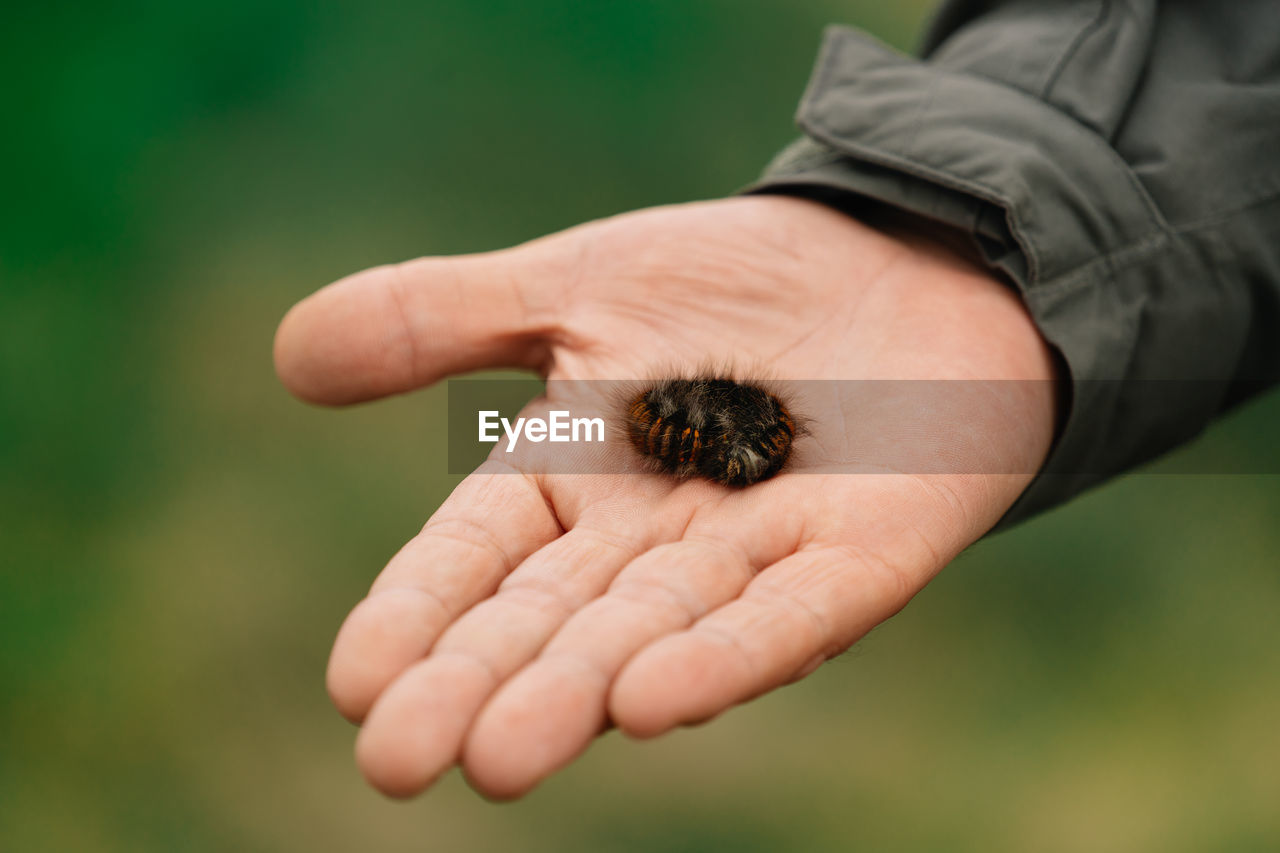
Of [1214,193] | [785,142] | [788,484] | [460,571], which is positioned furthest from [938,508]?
[785,142]

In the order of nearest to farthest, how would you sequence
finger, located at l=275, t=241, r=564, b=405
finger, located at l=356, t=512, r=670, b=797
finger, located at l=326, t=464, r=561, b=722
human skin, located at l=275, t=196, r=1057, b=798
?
finger, located at l=356, t=512, r=670, b=797
human skin, located at l=275, t=196, r=1057, b=798
finger, located at l=326, t=464, r=561, b=722
finger, located at l=275, t=241, r=564, b=405

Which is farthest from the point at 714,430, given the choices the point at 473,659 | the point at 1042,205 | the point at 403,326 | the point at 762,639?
the point at 1042,205

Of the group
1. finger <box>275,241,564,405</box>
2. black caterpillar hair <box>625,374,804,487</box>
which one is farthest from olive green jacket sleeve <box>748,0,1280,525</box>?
finger <box>275,241,564,405</box>

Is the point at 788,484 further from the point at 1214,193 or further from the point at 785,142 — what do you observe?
the point at 785,142

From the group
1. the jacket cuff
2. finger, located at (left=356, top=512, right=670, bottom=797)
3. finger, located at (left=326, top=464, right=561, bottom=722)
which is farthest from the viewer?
the jacket cuff

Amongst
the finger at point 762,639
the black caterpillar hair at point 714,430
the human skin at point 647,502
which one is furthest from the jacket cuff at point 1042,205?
the finger at point 762,639

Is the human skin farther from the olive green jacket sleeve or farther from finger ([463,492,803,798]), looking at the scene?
the olive green jacket sleeve
